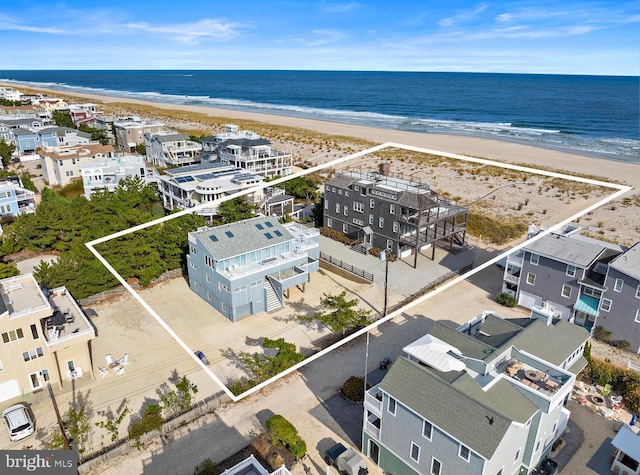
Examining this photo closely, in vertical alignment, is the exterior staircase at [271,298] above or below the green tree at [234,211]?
below

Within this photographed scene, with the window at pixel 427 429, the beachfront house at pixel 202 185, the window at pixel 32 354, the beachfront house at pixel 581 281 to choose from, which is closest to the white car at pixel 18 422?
the window at pixel 32 354

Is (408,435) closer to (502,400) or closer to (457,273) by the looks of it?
(502,400)

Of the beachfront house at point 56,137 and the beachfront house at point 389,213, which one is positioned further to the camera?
the beachfront house at point 56,137

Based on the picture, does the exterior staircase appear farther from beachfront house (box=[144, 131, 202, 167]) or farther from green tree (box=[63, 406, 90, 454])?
beachfront house (box=[144, 131, 202, 167])

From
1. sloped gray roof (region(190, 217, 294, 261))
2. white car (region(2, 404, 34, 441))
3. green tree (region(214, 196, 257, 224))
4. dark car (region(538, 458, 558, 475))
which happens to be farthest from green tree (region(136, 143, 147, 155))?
dark car (region(538, 458, 558, 475))

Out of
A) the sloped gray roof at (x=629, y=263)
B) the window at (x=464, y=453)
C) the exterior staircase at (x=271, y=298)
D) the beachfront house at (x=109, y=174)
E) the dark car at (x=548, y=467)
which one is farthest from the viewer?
the beachfront house at (x=109, y=174)

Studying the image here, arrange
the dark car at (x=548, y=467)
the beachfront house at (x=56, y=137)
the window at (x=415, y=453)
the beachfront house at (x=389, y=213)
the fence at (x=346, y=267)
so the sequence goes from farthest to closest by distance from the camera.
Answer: the beachfront house at (x=56, y=137), the beachfront house at (x=389, y=213), the fence at (x=346, y=267), the dark car at (x=548, y=467), the window at (x=415, y=453)

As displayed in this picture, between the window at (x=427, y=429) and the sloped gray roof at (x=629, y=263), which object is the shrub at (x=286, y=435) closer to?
the window at (x=427, y=429)

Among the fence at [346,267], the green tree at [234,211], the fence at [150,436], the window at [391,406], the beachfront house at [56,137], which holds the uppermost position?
the beachfront house at [56,137]
